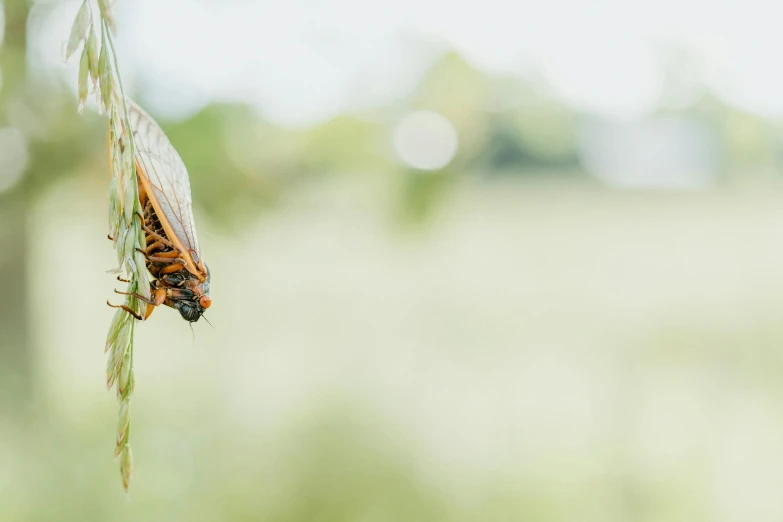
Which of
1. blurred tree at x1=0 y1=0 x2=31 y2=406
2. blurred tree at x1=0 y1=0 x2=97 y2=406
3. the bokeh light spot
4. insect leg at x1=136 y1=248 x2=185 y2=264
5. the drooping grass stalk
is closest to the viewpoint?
the drooping grass stalk

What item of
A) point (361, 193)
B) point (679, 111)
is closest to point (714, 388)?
point (679, 111)

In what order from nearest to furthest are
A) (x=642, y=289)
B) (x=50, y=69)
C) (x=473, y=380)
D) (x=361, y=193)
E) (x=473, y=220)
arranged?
1. (x=50, y=69)
2. (x=361, y=193)
3. (x=473, y=380)
4. (x=642, y=289)
5. (x=473, y=220)

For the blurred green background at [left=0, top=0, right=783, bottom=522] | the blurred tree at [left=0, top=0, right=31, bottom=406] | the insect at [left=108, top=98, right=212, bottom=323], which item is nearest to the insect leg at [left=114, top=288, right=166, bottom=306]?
the insect at [left=108, top=98, right=212, bottom=323]

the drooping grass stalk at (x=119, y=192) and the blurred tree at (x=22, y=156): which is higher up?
the drooping grass stalk at (x=119, y=192)

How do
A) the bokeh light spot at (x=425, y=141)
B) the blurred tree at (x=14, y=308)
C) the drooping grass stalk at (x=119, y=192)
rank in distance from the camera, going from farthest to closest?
1. the blurred tree at (x=14, y=308)
2. the bokeh light spot at (x=425, y=141)
3. the drooping grass stalk at (x=119, y=192)

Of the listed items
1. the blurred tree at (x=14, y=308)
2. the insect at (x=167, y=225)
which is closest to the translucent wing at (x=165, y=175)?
the insect at (x=167, y=225)

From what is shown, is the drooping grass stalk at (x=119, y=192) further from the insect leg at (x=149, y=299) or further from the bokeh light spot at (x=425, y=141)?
the bokeh light spot at (x=425, y=141)

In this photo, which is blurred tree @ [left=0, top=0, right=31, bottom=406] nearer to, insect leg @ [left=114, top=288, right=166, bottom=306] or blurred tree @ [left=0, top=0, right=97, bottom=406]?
blurred tree @ [left=0, top=0, right=97, bottom=406]

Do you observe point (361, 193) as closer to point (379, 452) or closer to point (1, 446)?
point (379, 452)
